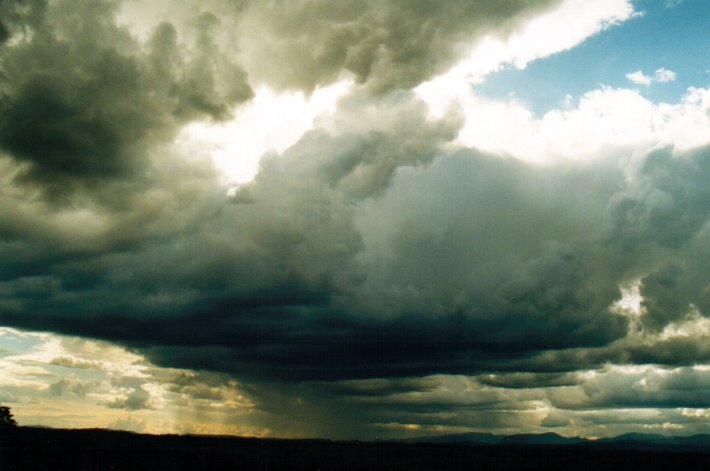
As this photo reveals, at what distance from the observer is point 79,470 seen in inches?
7805

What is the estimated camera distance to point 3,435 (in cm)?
18838

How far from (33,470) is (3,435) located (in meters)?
20.9

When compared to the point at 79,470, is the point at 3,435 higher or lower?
higher

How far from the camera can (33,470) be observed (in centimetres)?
17750

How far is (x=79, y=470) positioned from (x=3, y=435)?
27897mm

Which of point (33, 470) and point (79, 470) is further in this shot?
point (79, 470)

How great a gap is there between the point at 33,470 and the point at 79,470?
22919mm
